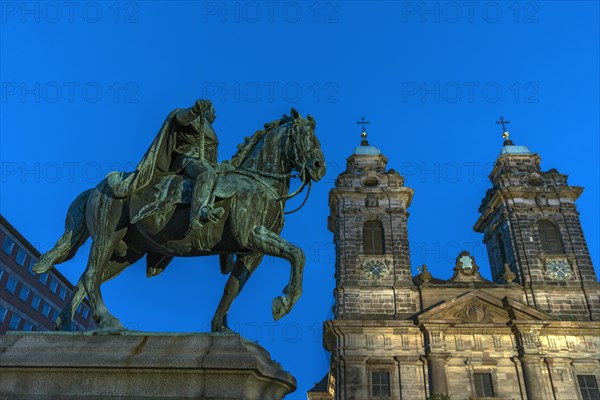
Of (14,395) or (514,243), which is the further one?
(514,243)

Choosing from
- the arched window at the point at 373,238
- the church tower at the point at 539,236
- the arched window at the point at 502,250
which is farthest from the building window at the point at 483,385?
the arched window at the point at 502,250

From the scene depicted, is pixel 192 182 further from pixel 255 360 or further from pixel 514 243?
pixel 514 243

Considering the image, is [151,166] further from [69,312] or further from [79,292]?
[69,312]

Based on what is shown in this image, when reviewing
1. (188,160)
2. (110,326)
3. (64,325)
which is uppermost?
(188,160)

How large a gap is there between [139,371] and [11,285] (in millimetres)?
48582

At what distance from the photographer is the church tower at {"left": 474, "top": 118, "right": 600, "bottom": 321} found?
108 feet

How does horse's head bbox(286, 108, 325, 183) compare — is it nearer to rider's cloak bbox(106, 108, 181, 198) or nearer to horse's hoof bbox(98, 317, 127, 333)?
rider's cloak bbox(106, 108, 181, 198)

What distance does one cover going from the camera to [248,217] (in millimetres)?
5930

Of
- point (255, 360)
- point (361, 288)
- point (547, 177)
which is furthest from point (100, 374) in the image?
point (547, 177)

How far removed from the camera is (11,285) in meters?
46.8

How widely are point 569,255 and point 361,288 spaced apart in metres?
13.6

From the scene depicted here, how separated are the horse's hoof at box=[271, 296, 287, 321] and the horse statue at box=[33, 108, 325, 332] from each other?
0.01 meters

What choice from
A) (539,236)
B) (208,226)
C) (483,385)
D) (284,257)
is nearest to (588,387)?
(483,385)

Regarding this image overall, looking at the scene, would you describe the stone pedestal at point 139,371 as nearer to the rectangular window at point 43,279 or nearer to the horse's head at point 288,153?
the horse's head at point 288,153
